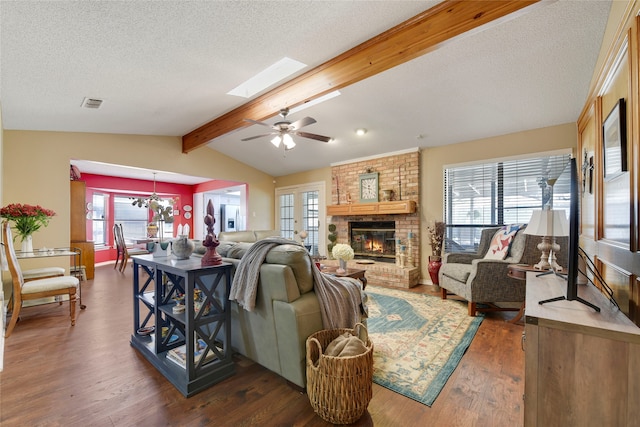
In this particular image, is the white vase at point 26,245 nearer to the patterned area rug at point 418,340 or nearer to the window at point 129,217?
the patterned area rug at point 418,340

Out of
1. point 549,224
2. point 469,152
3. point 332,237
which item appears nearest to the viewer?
point 549,224

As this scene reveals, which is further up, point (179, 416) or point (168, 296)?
point (168, 296)

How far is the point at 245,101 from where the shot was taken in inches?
162

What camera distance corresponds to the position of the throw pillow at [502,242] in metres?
3.56

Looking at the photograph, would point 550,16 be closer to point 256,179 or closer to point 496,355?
point 496,355

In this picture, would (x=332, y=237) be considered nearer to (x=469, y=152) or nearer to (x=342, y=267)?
(x=342, y=267)

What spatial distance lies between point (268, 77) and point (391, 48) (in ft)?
5.32

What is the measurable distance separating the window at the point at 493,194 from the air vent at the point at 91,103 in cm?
515

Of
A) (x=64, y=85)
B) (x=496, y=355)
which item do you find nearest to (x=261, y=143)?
(x=64, y=85)

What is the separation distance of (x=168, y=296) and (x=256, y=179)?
17.9 ft

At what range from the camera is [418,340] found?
2.58 meters

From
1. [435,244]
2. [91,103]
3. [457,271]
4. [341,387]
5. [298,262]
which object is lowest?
[341,387]

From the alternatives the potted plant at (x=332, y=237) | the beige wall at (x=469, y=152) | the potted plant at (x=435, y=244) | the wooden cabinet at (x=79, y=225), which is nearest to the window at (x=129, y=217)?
the wooden cabinet at (x=79, y=225)

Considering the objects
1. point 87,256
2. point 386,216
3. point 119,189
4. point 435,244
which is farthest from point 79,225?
point 435,244
